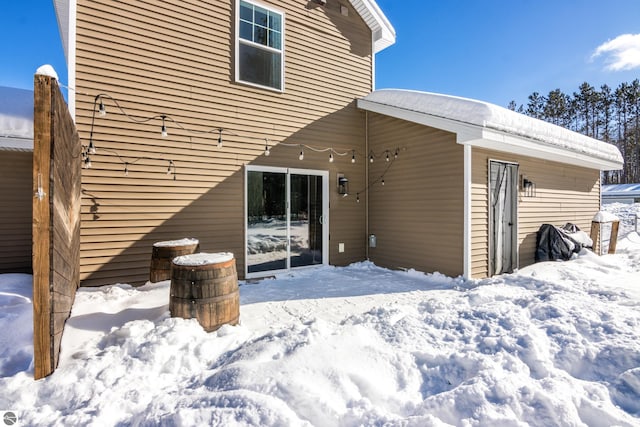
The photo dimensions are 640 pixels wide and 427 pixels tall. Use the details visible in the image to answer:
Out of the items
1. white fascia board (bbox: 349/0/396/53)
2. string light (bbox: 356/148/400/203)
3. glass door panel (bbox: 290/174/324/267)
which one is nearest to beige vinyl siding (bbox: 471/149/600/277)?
string light (bbox: 356/148/400/203)

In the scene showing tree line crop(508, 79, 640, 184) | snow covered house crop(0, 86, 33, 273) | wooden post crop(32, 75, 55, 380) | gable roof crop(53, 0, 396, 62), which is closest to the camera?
wooden post crop(32, 75, 55, 380)

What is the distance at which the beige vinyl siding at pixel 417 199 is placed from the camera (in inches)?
208

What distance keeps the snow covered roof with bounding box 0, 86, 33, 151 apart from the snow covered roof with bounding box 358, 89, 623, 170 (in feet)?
18.3

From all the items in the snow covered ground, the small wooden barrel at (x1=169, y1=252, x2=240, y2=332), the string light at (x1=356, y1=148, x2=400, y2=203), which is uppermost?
the string light at (x1=356, y1=148, x2=400, y2=203)

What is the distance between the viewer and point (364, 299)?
436cm

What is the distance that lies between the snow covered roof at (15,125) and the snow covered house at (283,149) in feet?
2.53

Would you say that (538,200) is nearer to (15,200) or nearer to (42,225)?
(42,225)

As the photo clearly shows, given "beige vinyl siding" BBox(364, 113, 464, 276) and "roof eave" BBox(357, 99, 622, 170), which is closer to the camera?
"roof eave" BBox(357, 99, 622, 170)

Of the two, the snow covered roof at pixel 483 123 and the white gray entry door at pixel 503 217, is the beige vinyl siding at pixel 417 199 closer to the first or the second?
the snow covered roof at pixel 483 123

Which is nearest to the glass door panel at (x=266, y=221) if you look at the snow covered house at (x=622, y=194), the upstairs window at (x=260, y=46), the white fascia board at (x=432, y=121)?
the upstairs window at (x=260, y=46)

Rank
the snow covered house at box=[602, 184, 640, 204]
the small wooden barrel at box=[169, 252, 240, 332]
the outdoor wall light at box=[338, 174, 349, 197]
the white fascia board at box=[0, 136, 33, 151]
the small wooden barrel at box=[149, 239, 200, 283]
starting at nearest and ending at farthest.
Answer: the small wooden barrel at box=[169, 252, 240, 332], the small wooden barrel at box=[149, 239, 200, 283], the white fascia board at box=[0, 136, 33, 151], the outdoor wall light at box=[338, 174, 349, 197], the snow covered house at box=[602, 184, 640, 204]

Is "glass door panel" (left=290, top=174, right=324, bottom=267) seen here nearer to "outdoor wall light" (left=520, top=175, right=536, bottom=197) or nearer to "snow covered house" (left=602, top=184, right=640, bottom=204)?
"outdoor wall light" (left=520, top=175, right=536, bottom=197)

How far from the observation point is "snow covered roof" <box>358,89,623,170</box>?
4.79 meters

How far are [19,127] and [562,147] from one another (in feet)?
29.2
